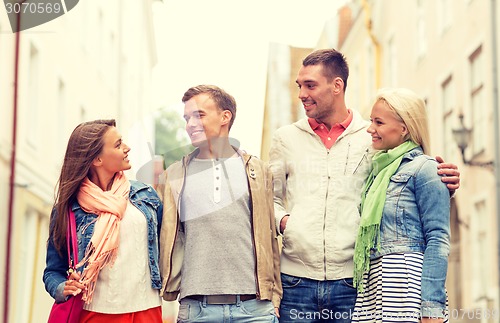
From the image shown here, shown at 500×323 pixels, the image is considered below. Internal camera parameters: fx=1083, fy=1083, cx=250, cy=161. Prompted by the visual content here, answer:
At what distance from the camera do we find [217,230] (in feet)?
10.3

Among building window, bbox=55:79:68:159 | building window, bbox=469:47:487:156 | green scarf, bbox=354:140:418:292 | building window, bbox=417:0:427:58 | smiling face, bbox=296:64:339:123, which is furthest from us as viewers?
building window, bbox=469:47:487:156

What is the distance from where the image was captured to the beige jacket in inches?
123

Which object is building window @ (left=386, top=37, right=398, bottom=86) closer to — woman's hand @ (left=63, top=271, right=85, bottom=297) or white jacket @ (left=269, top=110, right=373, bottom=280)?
white jacket @ (left=269, top=110, right=373, bottom=280)

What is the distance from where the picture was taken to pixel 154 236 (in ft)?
10.3

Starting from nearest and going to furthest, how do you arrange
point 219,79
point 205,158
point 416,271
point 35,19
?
point 416,271 < point 205,158 < point 219,79 < point 35,19

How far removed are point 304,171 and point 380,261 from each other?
38 centimetres

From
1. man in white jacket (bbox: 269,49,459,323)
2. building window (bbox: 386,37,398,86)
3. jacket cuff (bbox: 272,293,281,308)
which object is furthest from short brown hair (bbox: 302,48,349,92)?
building window (bbox: 386,37,398,86)

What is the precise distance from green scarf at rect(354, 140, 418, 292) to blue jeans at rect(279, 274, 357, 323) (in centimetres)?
6

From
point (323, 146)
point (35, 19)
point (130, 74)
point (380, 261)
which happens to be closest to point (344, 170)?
point (323, 146)

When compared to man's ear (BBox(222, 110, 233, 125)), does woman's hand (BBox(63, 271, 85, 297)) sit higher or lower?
lower

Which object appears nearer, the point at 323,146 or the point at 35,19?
the point at 323,146

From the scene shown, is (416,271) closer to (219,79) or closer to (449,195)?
(449,195)

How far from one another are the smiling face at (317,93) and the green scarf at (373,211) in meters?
0.27

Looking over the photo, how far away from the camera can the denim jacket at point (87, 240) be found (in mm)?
3107
